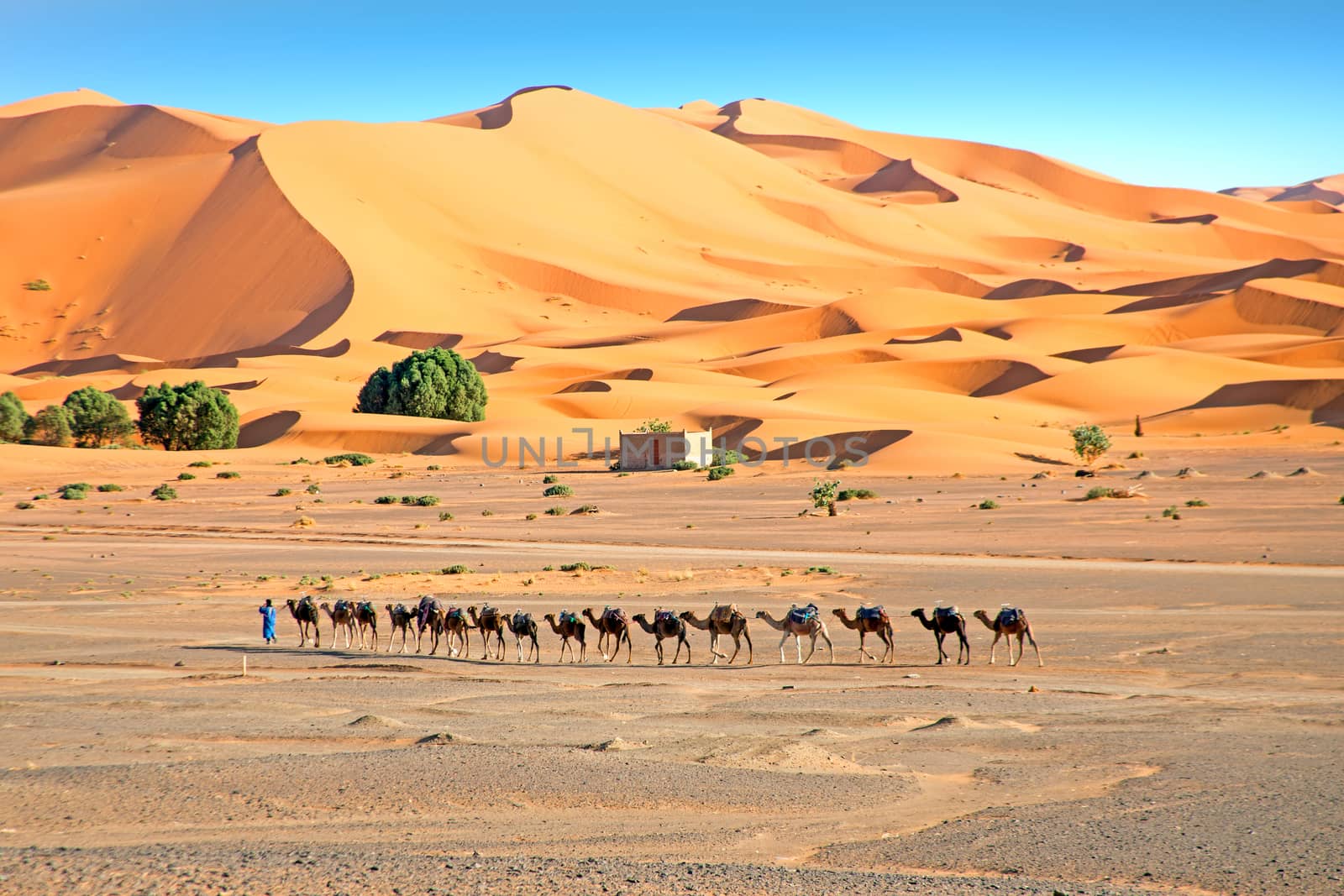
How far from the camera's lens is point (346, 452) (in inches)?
2554

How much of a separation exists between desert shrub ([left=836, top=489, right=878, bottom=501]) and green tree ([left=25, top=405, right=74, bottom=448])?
1736 inches

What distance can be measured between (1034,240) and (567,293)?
7940 cm

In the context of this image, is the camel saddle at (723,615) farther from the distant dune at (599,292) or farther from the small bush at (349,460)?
the small bush at (349,460)

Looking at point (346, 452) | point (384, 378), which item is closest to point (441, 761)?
point (346, 452)

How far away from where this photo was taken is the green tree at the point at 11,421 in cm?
6359

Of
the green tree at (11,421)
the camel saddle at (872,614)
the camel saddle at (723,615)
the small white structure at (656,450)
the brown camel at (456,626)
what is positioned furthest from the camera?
the green tree at (11,421)

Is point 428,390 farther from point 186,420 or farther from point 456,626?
point 456,626

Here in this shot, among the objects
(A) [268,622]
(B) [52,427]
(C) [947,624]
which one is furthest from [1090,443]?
(B) [52,427]

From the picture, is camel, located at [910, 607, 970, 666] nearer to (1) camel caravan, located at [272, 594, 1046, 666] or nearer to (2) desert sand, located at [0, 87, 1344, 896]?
(1) camel caravan, located at [272, 594, 1046, 666]

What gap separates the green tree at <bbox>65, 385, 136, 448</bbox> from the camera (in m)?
65.6

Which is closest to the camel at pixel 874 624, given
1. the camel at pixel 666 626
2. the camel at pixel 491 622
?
the camel at pixel 666 626

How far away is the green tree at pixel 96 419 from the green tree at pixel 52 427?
0.39 m

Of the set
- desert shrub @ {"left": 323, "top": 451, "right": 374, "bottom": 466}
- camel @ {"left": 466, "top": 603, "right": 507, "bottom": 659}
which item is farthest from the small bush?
camel @ {"left": 466, "top": 603, "right": 507, "bottom": 659}

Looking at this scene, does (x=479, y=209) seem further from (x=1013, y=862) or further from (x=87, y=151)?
(x=1013, y=862)
